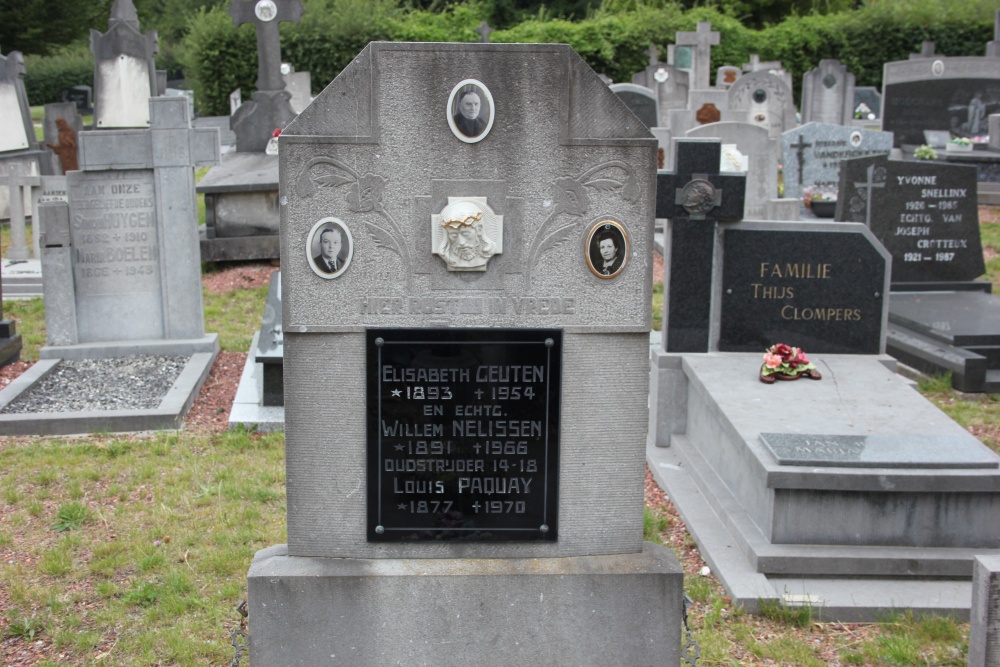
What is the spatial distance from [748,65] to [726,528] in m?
22.4

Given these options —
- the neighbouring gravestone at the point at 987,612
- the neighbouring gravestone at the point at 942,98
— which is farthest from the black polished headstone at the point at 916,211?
the neighbouring gravestone at the point at 942,98

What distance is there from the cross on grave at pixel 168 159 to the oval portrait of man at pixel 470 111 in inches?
212

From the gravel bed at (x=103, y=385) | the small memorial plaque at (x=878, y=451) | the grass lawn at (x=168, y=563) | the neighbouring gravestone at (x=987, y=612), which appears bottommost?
the grass lawn at (x=168, y=563)

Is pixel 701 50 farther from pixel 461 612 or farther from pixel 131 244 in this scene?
pixel 461 612

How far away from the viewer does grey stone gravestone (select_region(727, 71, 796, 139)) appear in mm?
17516

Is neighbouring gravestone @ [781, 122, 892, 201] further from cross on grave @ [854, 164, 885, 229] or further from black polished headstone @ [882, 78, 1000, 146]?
black polished headstone @ [882, 78, 1000, 146]

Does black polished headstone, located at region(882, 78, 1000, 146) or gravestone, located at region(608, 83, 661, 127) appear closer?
gravestone, located at region(608, 83, 661, 127)

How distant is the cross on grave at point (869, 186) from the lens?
28.6 feet

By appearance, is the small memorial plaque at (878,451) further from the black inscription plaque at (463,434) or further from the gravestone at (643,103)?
the gravestone at (643,103)

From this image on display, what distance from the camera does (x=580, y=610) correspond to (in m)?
3.24

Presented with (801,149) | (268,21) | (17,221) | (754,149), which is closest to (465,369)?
(754,149)

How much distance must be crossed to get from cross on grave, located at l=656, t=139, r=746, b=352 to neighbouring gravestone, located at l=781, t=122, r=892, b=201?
7346 mm

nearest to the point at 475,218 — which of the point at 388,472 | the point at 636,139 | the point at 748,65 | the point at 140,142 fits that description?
the point at 636,139

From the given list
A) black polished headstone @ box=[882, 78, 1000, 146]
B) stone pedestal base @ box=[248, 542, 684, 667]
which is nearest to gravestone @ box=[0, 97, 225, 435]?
stone pedestal base @ box=[248, 542, 684, 667]
